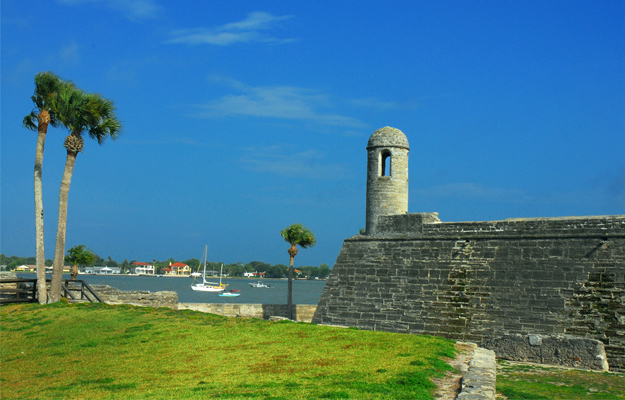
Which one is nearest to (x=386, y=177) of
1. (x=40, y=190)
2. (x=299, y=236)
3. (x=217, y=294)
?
(x=40, y=190)

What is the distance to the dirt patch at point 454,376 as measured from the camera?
784 cm

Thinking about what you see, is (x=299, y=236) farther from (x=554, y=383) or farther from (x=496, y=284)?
(x=554, y=383)

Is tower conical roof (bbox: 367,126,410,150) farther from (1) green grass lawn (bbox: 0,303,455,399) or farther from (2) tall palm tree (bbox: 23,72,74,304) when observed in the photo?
(2) tall palm tree (bbox: 23,72,74,304)

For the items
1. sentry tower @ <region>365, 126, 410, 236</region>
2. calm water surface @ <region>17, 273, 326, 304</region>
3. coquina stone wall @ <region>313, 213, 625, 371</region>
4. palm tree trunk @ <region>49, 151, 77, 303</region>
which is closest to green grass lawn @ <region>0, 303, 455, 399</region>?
coquina stone wall @ <region>313, 213, 625, 371</region>

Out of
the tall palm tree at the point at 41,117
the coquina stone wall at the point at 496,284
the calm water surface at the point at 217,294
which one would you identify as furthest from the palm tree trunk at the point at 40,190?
the calm water surface at the point at 217,294

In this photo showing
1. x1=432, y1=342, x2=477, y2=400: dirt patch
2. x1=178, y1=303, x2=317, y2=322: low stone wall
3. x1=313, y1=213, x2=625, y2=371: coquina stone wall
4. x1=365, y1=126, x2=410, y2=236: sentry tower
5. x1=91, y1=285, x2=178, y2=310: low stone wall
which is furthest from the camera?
x1=178, y1=303, x2=317, y2=322: low stone wall

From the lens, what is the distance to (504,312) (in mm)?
14844

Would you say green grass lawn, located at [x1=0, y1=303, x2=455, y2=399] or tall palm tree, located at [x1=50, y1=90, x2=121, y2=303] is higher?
tall palm tree, located at [x1=50, y1=90, x2=121, y2=303]

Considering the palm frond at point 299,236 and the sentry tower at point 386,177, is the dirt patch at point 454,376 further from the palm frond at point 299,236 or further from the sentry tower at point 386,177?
the palm frond at point 299,236

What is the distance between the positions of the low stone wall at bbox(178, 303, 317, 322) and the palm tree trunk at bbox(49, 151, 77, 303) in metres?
5.50

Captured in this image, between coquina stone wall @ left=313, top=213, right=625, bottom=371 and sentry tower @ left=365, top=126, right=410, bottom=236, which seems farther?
sentry tower @ left=365, top=126, right=410, bottom=236

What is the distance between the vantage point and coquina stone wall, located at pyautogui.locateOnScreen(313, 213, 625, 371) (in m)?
13.3

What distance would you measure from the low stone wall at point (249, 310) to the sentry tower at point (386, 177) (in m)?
7.73

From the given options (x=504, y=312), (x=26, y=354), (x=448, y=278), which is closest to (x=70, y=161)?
(x=26, y=354)
